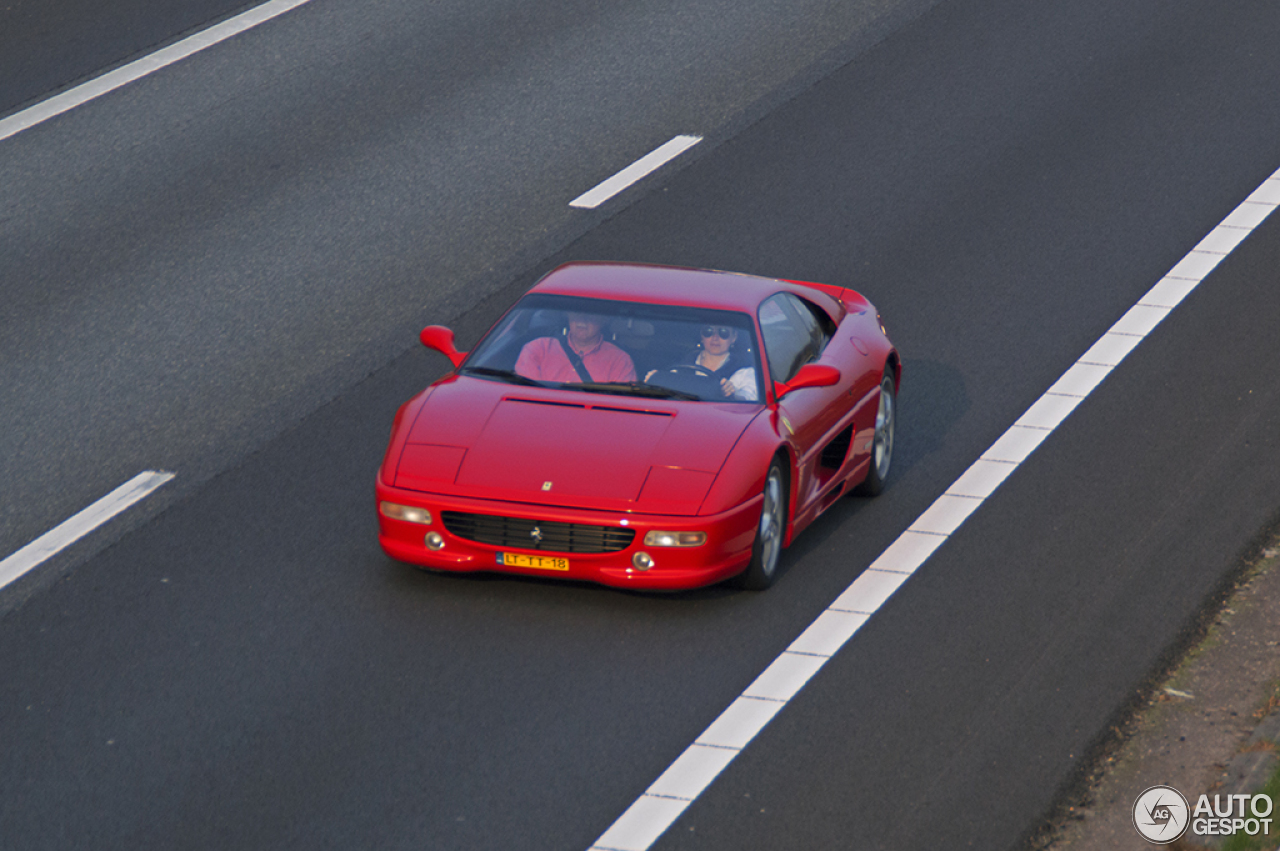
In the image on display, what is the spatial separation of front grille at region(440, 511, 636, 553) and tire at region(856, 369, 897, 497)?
244 cm

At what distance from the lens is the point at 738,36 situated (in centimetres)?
2045

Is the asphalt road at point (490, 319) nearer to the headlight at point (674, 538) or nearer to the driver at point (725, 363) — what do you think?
the headlight at point (674, 538)

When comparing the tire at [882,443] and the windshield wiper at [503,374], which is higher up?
the windshield wiper at [503,374]

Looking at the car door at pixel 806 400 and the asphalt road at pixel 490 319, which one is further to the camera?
the car door at pixel 806 400

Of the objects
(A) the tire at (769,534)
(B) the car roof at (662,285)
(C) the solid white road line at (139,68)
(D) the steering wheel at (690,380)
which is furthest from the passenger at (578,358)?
(C) the solid white road line at (139,68)

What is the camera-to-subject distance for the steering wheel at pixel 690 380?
404 inches

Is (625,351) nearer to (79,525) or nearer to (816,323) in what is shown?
(816,323)

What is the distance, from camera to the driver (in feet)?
33.7

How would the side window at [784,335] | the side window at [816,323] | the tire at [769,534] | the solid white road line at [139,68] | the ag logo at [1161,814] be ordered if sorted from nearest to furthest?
the ag logo at [1161,814] → the tire at [769,534] → the side window at [784,335] → the side window at [816,323] → the solid white road line at [139,68]

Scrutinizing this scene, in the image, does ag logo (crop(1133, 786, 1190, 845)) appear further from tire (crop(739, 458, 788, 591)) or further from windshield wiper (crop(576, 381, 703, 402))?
windshield wiper (crop(576, 381, 703, 402))

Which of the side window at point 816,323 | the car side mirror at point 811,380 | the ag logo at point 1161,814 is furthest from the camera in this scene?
the side window at point 816,323

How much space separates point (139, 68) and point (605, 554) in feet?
38.7

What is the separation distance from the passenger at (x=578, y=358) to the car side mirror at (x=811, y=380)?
0.79 meters

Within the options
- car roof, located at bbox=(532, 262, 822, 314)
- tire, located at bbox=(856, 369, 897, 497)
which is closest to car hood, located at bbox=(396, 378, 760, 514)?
car roof, located at bbox=(532, 262, 822, 314)
